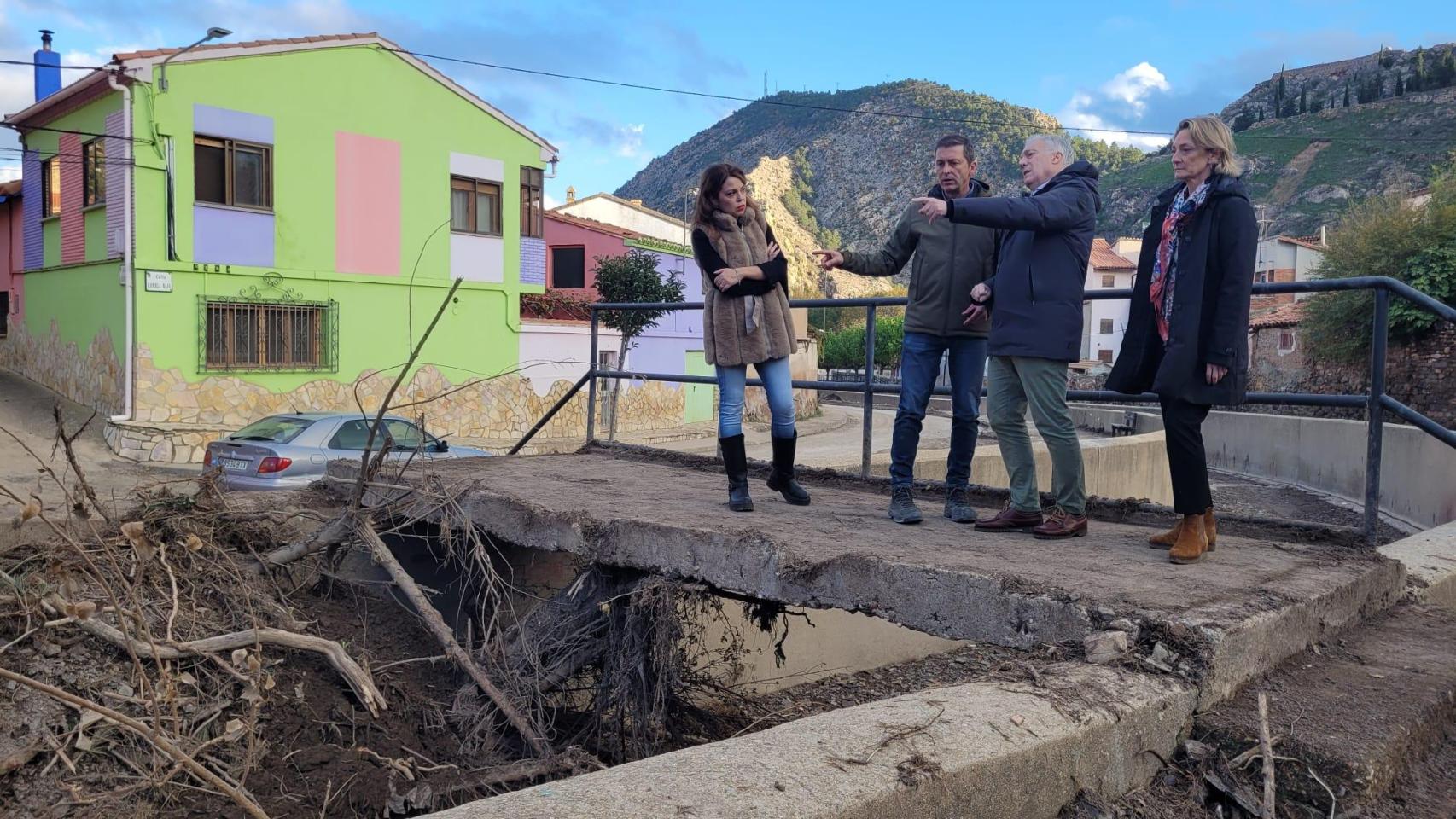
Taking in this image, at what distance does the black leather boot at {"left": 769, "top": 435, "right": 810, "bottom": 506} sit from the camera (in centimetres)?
466

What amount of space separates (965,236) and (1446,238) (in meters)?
21.8

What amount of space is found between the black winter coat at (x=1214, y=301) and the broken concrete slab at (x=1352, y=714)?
874 millimetres

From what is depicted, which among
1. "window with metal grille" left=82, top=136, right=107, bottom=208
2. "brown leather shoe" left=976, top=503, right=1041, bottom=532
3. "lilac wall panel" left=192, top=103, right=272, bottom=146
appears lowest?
"brown leather shoe" left=976, top=503, right=1041, bottom=532

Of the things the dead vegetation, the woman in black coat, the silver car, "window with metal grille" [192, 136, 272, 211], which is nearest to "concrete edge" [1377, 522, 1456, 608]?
the woman in black coat

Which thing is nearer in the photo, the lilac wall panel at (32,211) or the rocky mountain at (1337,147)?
the lilac wall panel at (32,211)

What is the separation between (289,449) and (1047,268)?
8.62 metres

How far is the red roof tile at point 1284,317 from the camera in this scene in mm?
24953

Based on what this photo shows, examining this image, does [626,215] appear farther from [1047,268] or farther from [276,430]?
[1047,268]

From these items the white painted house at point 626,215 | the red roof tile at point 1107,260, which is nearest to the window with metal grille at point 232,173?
the white painted house at point 626,215

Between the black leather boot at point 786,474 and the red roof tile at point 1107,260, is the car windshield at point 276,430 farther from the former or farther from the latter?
the red roof tile at point 1107,260

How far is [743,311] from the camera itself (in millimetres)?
4535

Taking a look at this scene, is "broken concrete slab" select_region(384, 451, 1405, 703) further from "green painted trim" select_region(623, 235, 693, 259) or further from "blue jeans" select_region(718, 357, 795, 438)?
"green painted trim" select_region(623, 235, 693, 259)

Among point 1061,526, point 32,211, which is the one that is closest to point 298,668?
point 1061,526

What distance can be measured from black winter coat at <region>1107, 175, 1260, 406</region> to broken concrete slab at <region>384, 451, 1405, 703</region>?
0.58m
